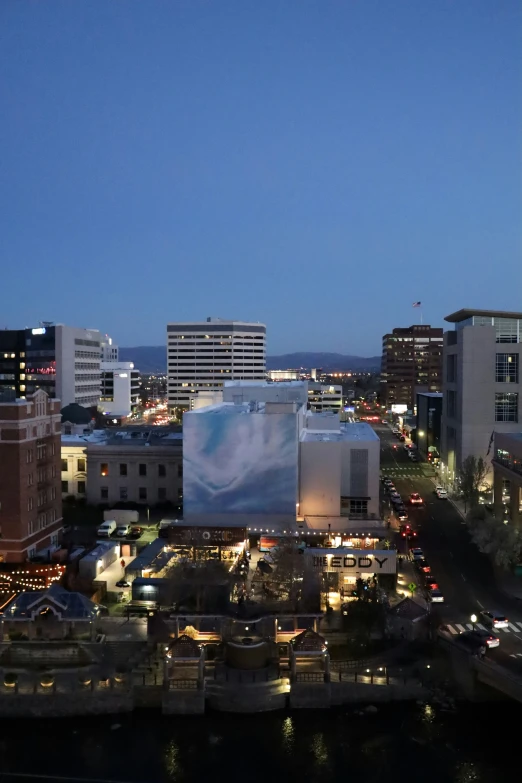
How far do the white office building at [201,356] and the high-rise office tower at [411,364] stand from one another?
3720cm

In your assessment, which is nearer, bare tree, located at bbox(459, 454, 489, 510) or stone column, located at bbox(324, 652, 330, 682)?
stone column, located at bbox(324, 652, 330, 682)

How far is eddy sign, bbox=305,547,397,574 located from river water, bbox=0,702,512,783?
792 cm

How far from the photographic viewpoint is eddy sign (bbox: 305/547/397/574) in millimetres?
28172

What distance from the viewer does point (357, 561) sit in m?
28.3

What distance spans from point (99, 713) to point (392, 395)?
394 feet

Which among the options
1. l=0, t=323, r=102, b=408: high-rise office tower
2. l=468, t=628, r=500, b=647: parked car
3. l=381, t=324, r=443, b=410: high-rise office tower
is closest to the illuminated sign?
l=468, t=628, r=500, b=647: parked car

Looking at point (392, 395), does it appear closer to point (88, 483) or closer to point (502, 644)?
point (88, 483)

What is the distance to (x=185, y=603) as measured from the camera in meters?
25.2

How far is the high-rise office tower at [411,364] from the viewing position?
13550 centimetres

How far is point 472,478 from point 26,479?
26298 millimetres

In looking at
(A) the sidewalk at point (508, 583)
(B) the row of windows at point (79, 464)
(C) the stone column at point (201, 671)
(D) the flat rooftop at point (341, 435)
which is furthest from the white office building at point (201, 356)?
(C) the stone column at point (201, 671)

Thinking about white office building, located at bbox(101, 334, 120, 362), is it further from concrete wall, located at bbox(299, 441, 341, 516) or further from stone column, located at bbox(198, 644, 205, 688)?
stone column, located at bbox(198, 644, 205, 688)

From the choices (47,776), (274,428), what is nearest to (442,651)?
(47,776)

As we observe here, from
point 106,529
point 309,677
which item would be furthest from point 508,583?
point 106,529
